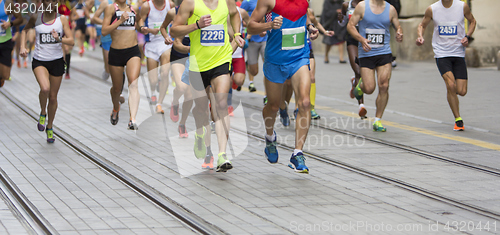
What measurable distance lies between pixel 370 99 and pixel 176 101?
4.60 m

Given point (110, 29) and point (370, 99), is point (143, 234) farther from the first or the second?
point (370, 99)

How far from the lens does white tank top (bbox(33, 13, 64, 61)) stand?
9477 mm

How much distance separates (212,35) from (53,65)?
120 inches

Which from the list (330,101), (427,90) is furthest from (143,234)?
(427,90)

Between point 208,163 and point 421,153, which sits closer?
point 208,163

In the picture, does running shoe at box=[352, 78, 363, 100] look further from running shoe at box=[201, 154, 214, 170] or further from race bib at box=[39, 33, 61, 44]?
race bib at box=[39, 33, 61, 44]

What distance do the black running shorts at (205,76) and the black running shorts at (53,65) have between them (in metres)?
→ 2.65

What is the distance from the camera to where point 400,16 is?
20250mm

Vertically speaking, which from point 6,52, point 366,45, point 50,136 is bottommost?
point 50,136

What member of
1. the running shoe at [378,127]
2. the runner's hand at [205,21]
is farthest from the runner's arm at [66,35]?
the running shoe at [378,127]

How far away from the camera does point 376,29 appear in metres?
10.3

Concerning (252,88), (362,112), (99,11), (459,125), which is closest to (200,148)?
(362,112)

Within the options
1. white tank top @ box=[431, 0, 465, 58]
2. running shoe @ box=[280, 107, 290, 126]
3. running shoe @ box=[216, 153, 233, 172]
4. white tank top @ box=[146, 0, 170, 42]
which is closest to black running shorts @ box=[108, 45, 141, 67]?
white tank top @ box=[146, 0, 170, 42]

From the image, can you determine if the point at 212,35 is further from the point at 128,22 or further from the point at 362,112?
the point at 362,112
